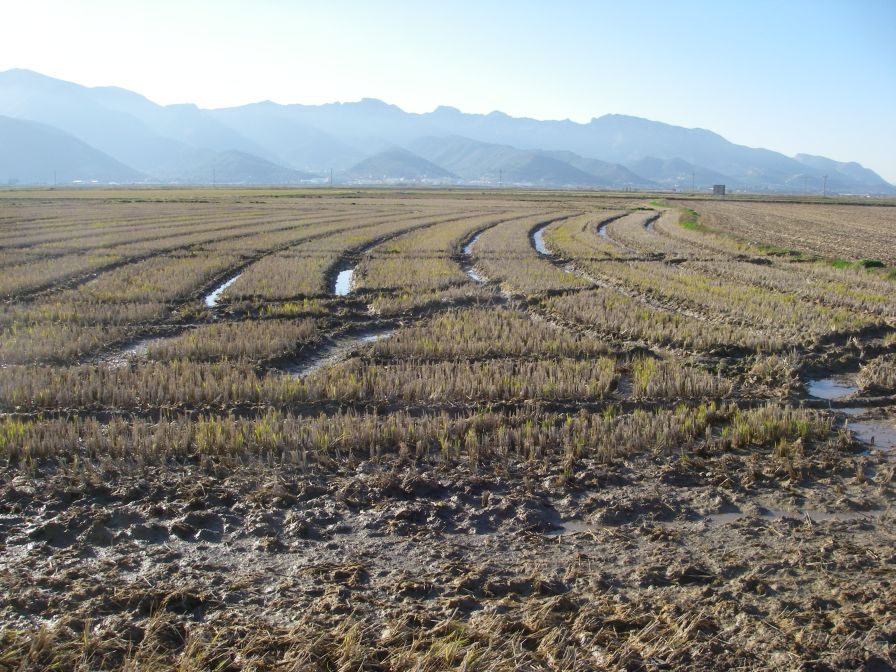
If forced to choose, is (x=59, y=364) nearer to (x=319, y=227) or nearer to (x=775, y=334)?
(x=775, y=334)

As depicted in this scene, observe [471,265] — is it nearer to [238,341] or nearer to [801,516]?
[238,341]

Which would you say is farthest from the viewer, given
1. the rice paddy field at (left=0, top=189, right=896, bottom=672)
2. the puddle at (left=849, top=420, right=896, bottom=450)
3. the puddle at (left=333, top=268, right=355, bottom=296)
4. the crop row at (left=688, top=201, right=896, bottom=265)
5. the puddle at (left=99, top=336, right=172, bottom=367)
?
the crop row at (left=688, top=201, right=896, bottom=265)

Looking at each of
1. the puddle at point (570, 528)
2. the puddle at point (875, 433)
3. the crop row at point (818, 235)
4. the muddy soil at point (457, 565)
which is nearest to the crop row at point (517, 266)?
the puddle at point (875, 433)

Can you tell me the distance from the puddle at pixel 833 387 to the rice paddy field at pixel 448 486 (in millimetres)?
56

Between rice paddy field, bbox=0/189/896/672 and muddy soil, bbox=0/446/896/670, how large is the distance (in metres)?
0.02

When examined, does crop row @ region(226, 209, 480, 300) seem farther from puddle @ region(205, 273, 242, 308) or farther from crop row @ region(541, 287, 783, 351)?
crop row @ region(541, 287, 783, 351)

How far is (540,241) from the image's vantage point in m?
32.0

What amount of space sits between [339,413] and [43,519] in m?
3.30

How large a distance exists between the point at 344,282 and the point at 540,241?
1459cm

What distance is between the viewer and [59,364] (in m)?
10.7

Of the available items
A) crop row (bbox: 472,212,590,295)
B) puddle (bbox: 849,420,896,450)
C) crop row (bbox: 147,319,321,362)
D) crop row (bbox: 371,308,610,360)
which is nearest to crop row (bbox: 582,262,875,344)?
crop row (bbox: 472,212,590,295)

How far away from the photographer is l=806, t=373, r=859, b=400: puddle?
9.62 meters

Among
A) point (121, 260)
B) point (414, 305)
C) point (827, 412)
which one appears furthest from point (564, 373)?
point (121, 260)

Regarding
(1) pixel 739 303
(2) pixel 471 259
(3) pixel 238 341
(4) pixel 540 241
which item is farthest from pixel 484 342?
(4) pixel 540 241
